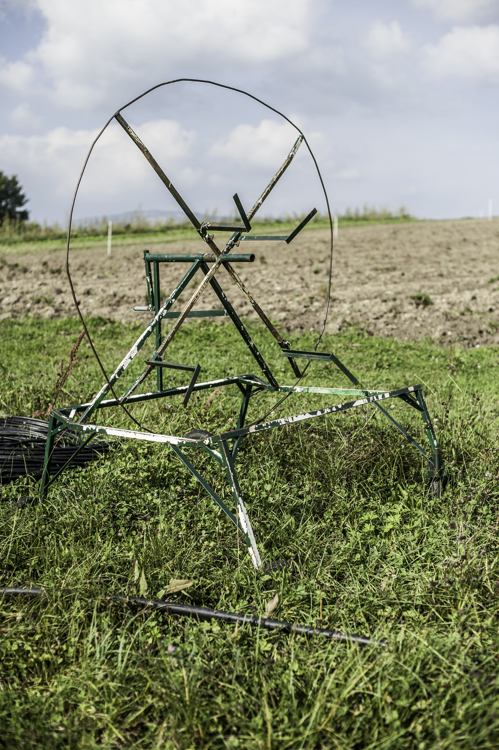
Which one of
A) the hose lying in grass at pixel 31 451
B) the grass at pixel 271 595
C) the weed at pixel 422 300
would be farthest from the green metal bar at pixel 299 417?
the weed at pixel 422 300

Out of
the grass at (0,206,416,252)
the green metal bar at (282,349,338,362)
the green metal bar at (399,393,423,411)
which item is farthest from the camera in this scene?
the grass at (0,206,416,252)

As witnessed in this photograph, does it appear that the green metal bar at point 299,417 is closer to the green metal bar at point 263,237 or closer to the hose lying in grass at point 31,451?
the green metal bar at point 263,237

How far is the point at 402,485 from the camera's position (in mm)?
3227

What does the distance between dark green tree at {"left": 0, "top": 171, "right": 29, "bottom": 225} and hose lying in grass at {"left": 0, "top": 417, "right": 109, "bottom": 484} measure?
48897mm

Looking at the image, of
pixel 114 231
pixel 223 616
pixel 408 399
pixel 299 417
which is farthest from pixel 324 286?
pixel 114 231

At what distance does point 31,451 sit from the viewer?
3.35 m

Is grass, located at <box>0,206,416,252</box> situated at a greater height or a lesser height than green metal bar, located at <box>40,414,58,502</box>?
greater

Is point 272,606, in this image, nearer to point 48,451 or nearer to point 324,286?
point 48,451

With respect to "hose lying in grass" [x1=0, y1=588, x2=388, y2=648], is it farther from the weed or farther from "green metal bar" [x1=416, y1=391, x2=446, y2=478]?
the weed

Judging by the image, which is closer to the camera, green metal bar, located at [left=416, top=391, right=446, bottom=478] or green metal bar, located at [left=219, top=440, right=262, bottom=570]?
green metal bar, located at [left=219, top=440, right=262, bottom=570]

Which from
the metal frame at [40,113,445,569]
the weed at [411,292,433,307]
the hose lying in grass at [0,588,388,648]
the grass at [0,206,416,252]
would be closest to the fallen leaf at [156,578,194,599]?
the hose lying in grass at [0,588,388,648]

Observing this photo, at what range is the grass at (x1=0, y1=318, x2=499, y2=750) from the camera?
168 centimetres

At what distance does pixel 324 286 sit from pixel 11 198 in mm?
47184

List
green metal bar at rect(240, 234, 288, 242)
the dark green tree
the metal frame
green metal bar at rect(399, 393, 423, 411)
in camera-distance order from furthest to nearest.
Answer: the dark green tree → green metal bar at rect(399, 393, 423, 411) → green metal bar at rect(240, 234, 288, 242) → the metal frame
